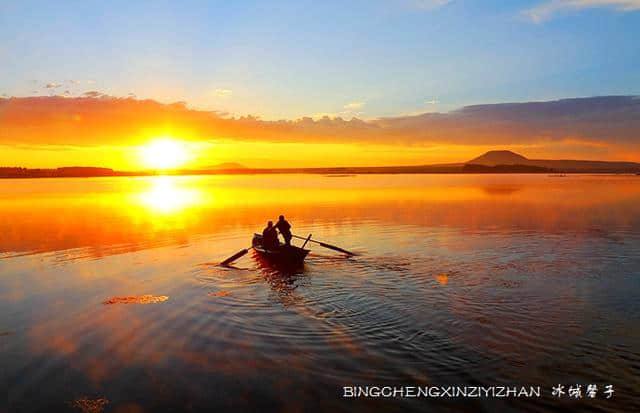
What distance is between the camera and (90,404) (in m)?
10.8

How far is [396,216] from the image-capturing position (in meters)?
50.5

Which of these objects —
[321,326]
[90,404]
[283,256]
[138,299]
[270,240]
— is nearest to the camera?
[90,404]

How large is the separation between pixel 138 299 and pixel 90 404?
9.21m

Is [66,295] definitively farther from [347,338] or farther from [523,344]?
[523,344]

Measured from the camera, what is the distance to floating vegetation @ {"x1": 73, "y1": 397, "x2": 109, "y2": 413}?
10.6 m

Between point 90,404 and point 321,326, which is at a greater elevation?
point 321,326

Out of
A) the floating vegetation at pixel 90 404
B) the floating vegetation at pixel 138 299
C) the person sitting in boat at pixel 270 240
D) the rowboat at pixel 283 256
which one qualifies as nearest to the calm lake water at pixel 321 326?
the floating vegetation at pixel 90 404

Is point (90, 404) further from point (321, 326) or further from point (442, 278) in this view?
point (442, 278)

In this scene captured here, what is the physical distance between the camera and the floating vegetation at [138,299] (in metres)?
19.2

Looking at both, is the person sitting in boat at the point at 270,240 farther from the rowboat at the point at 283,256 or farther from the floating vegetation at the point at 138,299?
the floating vegetation at the point at 138,299

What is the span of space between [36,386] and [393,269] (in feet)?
54.8

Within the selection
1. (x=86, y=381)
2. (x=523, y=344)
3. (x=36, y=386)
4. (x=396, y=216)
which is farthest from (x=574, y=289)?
(x=396, y=216)

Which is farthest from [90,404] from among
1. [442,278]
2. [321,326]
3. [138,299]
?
[442,278]

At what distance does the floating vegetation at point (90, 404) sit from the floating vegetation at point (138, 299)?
8272mm
